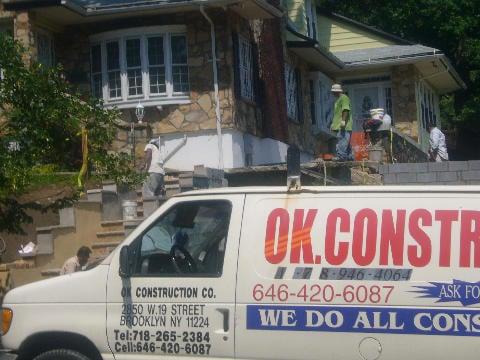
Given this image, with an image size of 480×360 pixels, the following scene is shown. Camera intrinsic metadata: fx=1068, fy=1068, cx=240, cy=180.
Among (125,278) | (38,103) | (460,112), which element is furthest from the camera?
(460,112)

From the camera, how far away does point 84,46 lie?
75.2ft

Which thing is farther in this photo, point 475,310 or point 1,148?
point 1,148

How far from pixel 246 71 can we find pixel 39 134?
8.43 m

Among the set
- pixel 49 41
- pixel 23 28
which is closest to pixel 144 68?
pixel 49 41

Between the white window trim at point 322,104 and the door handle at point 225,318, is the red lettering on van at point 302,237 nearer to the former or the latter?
the door handle at point 225,318

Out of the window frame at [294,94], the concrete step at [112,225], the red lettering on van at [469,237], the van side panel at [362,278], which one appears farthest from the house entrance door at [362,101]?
the red lettering on van at [469,237]

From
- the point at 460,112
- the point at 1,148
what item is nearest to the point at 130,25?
the point at 1,148

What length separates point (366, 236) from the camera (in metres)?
8.26

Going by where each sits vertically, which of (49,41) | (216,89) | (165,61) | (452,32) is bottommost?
(216,89)

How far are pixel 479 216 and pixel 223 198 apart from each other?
204 cm

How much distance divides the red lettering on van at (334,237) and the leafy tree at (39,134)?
6.18 meters

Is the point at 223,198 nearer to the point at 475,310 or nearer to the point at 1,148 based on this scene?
the point at 475,310

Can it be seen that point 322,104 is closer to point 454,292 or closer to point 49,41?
point 49,41

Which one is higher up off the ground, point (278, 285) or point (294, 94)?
point (294, 94)
